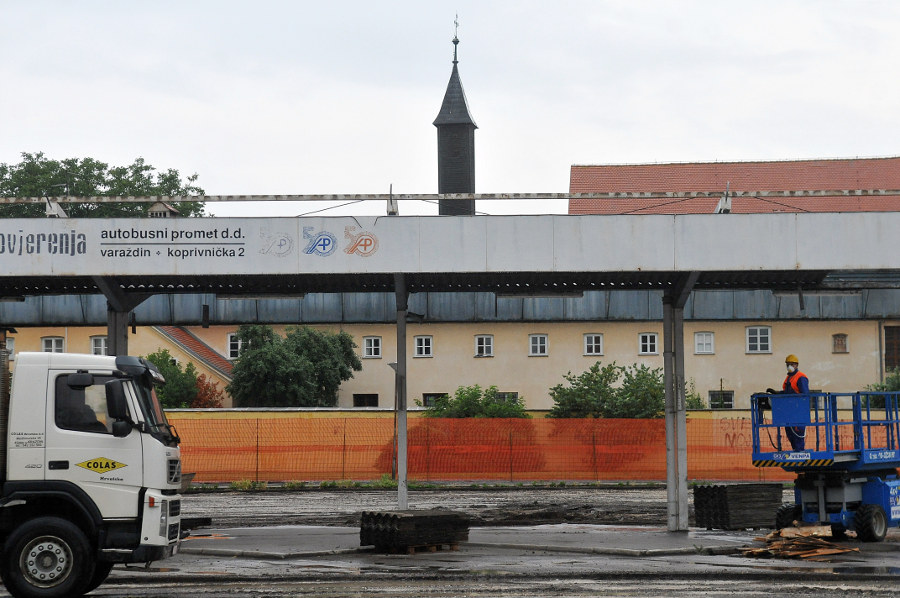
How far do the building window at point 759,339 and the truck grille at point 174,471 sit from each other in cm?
4666

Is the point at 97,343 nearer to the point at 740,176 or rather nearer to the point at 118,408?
the point at 740,176

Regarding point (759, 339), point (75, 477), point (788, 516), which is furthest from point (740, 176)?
point (75, 477)

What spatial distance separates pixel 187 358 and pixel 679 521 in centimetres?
4041

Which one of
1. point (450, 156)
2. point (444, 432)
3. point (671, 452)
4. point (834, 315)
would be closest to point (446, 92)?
point (450, 156)

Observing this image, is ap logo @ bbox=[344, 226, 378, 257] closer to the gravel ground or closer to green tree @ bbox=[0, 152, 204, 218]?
the gravel ground

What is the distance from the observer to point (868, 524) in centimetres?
1917

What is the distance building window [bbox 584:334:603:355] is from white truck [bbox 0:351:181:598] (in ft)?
149

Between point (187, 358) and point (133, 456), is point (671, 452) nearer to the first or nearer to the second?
point (133, 456)

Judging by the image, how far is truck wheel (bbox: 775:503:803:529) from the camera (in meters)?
20.0

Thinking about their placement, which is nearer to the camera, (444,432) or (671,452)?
(671,452)

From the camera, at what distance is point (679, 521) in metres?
20.7

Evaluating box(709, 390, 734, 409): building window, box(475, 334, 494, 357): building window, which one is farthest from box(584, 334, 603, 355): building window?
box(709, 390, 734, 409): building window

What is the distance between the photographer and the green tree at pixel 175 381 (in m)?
54.0

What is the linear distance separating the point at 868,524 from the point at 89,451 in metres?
12.3
